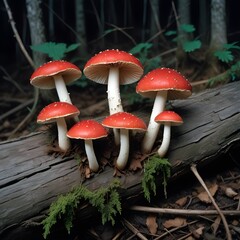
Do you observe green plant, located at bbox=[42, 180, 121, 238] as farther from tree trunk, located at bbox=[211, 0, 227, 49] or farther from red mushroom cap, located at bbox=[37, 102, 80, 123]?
tree trunk, located at bbox=[211, 0, 227, 49]

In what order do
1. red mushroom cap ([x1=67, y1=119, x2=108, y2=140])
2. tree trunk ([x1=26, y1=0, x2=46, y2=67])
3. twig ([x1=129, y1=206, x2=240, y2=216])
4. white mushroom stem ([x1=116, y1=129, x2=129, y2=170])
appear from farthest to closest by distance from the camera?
tree trunk ([x1=26, y1=0, x2=46, y2=67]) → twig ([x1=129, y1=206, x2=240, y2=216]) → white mushroom stem ([x1=116, y1=129, x2=129, y2=170]) → red mushroom cap ([x1=67, y1=119, x2=108, y2=140])

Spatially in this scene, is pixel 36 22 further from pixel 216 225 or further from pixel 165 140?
pixel 216 225

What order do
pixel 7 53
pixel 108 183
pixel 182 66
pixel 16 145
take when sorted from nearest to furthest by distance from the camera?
1. pixel 108 183
2. pixel 16 145
3. pixel 182 66
4. pixel 7 53

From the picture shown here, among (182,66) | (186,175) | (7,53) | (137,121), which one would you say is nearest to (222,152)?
(186,175)

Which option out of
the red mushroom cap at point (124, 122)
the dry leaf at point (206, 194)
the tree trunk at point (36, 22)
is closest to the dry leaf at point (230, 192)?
the dry leaf at point (206, 194)

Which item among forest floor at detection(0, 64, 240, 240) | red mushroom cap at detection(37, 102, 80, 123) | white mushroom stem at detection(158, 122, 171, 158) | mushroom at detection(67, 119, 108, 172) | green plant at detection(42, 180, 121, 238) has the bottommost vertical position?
forest floor at detection(0, 64, 240, 240)

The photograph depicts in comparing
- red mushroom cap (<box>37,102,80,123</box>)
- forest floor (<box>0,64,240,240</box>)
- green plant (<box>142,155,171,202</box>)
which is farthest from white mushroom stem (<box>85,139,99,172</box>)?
forest floor (<box>0,64,240,240</box>)

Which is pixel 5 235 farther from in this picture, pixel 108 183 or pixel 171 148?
pixel 171 148
